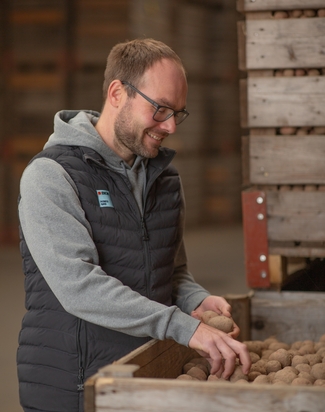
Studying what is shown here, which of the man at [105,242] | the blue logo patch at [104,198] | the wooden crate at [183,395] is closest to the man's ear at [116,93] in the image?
the man at [105,242]

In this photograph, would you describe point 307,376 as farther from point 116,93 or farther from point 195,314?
point 116,93

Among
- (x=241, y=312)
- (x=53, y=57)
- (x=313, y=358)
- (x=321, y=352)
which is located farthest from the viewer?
(x=53, y=57)

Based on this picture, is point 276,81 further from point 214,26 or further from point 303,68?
point 214,26

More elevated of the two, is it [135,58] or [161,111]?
[135,58]

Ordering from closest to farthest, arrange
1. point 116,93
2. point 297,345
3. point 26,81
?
point 116,93 → point 297,345 → point 26,81

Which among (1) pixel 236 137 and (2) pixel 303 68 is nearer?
(2) pixel 303 68

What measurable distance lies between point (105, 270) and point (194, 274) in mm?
6291

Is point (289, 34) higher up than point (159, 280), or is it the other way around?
point (289, 34)

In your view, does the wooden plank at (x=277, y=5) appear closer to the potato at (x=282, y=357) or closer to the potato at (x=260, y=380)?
the potato at (x=282, y=357)

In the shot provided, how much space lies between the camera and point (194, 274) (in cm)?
863

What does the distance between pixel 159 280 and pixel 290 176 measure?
113 centimetres

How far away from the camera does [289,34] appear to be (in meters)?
3.37

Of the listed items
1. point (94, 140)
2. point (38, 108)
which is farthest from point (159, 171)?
point (38, 108)

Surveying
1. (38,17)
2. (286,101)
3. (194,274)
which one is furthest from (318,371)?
(38,17)
